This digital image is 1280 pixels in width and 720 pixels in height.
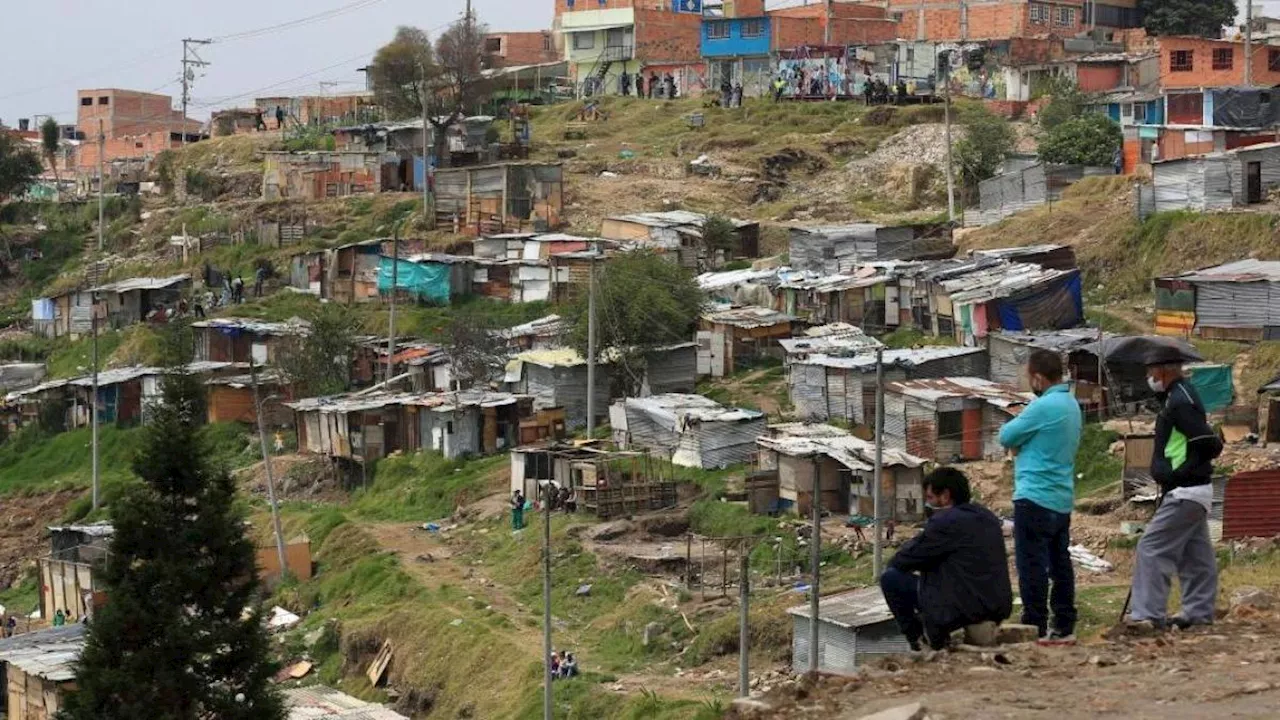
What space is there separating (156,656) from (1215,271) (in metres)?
17.6

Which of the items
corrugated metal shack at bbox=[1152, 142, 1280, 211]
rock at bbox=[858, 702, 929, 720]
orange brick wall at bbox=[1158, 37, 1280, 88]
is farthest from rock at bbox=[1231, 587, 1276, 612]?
orange brick wall at bbox=[1158, 37, 1280, 88]

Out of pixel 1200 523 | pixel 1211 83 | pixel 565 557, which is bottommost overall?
pixel 565 557

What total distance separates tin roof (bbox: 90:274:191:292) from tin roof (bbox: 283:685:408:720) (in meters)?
23.1

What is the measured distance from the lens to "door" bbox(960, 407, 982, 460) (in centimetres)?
2747

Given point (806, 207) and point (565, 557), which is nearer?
point (565, 557)

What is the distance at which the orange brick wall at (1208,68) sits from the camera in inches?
1737

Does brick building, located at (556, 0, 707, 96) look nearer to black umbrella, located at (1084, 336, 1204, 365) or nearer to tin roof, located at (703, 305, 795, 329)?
tin roof, located at (703, 305, 795, 329)

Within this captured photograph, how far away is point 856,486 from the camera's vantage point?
2631cm

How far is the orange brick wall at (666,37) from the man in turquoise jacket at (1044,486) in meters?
51.6

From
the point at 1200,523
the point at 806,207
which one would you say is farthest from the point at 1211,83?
the point at 1200,523

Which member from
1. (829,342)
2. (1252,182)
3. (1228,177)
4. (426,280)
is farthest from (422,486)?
(1252,182)

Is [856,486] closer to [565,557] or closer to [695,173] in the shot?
[565,557]

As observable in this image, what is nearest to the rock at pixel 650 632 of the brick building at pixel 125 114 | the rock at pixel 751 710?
the rock at pixel 751 710

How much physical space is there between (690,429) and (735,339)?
5490 mm
